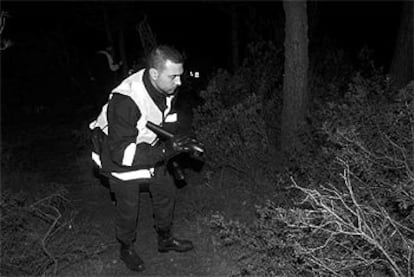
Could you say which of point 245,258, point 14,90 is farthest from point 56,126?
point 245,258

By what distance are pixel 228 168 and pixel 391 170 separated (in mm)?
2172

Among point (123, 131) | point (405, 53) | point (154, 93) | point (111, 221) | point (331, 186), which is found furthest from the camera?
point (405, 53)

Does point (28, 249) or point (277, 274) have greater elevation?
point (277, 274)

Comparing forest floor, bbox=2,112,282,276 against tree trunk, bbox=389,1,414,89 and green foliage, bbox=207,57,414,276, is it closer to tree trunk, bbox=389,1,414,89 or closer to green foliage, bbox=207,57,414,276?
green foliage, bbox=207,57,414,276

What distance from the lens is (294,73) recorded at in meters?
5.20

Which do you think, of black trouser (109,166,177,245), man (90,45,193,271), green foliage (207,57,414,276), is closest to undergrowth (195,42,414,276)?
green foliage (207,57,414,276)

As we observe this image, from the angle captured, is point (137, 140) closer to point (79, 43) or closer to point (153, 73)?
point (153, 73)

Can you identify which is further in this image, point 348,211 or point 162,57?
point 162,57

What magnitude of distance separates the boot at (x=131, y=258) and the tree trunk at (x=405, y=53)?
380 cm

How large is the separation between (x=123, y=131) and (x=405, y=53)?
410 centimetres

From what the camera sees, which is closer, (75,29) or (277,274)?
(277,274)

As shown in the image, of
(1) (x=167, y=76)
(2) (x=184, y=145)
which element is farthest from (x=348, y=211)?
(1) (x=167, y=76)

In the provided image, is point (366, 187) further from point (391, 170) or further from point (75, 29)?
point (75, 29)

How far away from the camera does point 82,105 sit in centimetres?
1248
